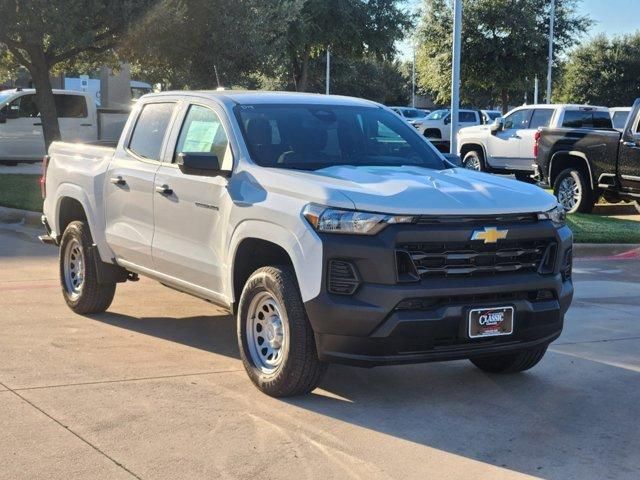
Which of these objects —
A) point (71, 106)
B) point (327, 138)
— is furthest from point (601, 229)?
point (71, 106)

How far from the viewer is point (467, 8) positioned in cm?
3747

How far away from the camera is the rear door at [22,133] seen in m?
24.3

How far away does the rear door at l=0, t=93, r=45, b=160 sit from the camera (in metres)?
24.3

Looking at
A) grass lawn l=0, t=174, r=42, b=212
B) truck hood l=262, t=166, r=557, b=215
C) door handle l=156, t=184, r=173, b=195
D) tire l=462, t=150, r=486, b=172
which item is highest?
truck hood l=262, t=166, r=557, b=215

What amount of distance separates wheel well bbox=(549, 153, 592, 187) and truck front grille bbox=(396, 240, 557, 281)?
35.1 ft

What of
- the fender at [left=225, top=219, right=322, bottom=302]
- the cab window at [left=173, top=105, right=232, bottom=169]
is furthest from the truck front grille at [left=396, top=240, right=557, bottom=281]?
the cab window at [left=173, top=105, right=232, bottom=169]

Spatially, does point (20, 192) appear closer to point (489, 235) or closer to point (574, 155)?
point (574, 155)

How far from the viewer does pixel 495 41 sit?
3738cm

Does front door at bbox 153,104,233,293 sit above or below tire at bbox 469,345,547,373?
above

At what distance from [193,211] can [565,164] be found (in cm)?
1133

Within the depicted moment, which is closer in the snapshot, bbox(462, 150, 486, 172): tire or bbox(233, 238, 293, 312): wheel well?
bbox(233, 238, 293, 312): wheel well

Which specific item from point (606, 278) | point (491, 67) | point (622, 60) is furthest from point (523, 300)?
point (622, 60)

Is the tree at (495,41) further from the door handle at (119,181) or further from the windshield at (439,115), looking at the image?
the door handle at (119,181)

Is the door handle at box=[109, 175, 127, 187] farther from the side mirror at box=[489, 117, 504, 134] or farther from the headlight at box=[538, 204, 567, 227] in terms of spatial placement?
the side mirror at box=[489, 117, 504, 134]
